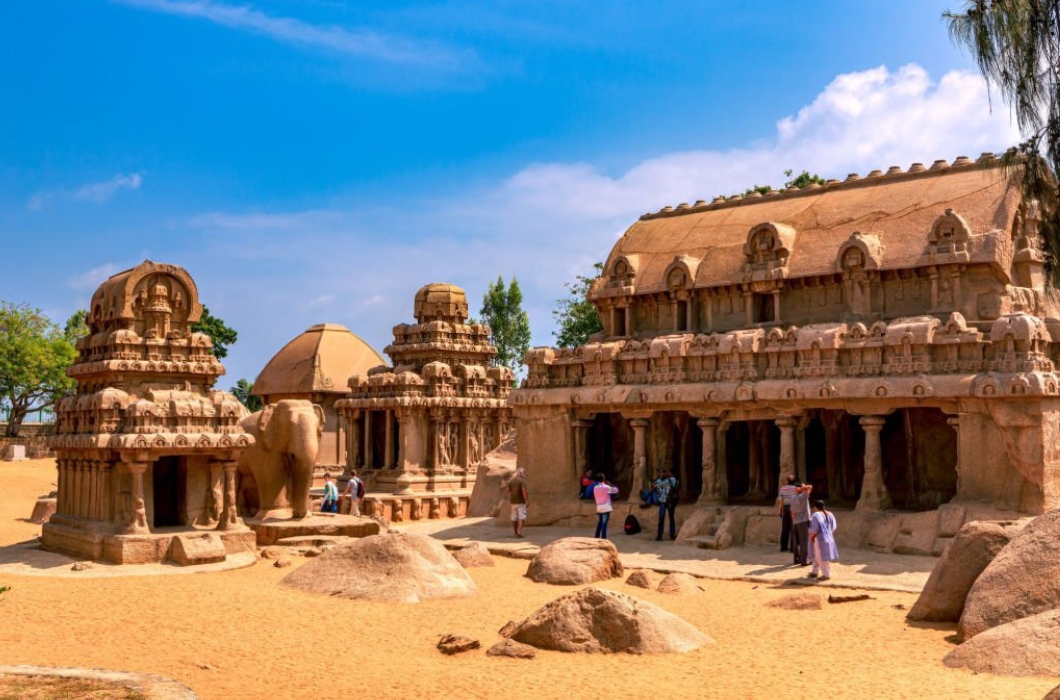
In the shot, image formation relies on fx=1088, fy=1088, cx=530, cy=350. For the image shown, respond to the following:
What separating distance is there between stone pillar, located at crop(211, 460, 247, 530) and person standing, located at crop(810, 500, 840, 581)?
978 centimetres

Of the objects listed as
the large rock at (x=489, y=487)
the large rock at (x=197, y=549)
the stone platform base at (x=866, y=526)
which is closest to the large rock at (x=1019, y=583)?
the stone platform base at (x=866, y=526)

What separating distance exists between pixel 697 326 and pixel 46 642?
15.4 m

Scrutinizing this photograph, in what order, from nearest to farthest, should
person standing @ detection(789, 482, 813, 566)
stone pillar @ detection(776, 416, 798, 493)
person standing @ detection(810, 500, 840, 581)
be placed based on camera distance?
1. person standing @ detection(810, 500, 840, 581)
2. person standing @ detection(789, 482, 813, 566)
3. stone pillar @ detection(776, 416, 798, 493)

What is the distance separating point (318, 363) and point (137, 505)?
20976 mm

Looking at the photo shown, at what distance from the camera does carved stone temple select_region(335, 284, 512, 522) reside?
31312mm

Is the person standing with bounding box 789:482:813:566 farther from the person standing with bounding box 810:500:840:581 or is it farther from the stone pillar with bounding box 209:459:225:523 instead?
the stone pillar with bounding box 209:459:225:523

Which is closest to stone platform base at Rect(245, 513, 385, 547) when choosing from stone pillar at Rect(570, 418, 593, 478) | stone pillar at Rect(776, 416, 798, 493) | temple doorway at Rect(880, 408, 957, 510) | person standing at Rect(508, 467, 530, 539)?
person standing at Rect(508, 467, 530, 539)

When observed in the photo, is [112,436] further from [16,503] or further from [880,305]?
[16,503]

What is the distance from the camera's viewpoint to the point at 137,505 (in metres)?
18.2

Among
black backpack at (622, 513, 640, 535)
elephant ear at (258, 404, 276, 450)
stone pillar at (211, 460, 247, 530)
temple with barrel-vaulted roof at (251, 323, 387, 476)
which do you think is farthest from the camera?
temple with barrel-vaulted roof at (251, 323, 387, 476)

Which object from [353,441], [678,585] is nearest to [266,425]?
[678,585]

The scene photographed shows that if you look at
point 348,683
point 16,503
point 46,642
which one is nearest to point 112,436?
point 46,642

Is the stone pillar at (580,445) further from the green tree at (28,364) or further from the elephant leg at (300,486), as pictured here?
the green tree at (28,364)

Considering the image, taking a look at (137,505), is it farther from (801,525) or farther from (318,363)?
(318,363)
